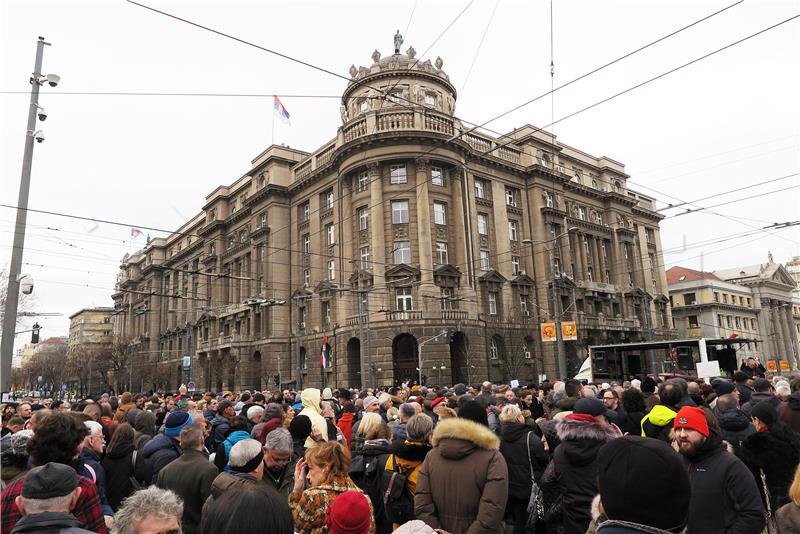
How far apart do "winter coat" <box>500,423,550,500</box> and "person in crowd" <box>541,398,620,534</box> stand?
1.42 m

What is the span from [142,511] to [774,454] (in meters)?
6.03

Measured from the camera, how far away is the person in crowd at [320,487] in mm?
3834

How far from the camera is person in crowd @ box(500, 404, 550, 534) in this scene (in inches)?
264

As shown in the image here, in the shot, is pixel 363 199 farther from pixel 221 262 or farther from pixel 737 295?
pixel 737 295

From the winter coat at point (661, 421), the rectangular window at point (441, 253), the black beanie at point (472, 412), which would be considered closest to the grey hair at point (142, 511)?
the black beanie at point (472, 412)

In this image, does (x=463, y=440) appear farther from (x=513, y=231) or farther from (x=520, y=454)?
(x=513, y=231)

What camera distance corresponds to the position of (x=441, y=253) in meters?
41.2

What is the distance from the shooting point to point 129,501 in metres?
2.73

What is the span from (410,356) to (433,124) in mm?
18919

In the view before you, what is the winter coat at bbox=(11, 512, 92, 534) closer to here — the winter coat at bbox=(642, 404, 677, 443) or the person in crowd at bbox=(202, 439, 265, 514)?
the person in crowd at bbox=(202, 439, 265, 514)

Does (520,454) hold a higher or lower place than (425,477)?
lower

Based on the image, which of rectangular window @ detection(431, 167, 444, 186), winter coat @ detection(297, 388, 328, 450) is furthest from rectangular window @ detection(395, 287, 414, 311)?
winter coat @ detection(297, 388, 328, 450)

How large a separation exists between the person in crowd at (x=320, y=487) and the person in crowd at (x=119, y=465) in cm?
341

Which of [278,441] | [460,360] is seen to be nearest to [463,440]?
[278,441]
